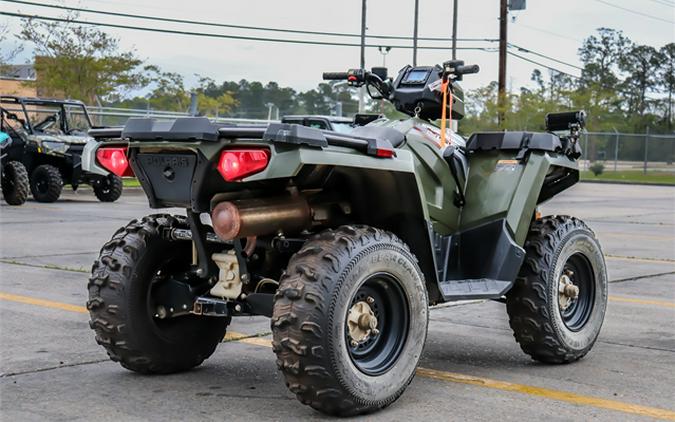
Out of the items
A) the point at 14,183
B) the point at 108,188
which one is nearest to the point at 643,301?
the point at 14,183

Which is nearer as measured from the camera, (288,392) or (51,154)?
(288,392)

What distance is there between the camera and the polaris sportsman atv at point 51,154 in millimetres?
20906

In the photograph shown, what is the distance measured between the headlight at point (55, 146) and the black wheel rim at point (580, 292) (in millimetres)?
16729

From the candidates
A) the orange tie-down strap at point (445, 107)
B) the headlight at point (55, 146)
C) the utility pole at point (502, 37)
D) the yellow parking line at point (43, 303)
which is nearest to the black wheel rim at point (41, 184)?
the headlight at point (55, 146)

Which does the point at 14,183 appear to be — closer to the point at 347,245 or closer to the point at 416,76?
the point at 416,76

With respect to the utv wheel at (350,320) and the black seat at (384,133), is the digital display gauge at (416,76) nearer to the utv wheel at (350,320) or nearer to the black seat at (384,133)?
the black seat at (384,133)

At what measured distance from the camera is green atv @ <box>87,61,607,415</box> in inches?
179

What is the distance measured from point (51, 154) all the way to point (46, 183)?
75 cm

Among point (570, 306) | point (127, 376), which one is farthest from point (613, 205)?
point (127, 376)

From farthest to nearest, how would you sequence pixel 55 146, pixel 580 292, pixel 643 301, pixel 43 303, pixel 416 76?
pixel 55 146
pixel 643 301
pixel 43 303
pixel 580 292
pixel 416 76

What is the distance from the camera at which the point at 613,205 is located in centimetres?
2492

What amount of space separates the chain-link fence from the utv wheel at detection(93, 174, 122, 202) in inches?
1366

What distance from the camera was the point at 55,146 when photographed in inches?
837

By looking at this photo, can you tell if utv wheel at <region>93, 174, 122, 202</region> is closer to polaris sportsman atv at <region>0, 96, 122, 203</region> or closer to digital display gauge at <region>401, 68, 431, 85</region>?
polaris sportsman atv at <region>0, 96, 122, 203</region>
